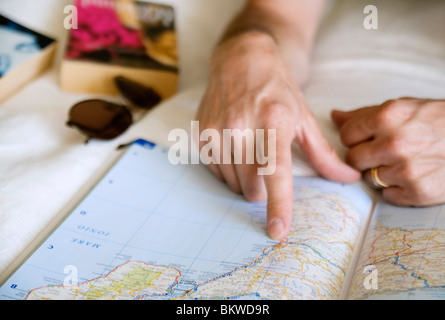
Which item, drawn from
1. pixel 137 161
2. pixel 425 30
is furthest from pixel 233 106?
pixel 425 30

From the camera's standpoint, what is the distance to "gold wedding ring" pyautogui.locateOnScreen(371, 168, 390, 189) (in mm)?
758

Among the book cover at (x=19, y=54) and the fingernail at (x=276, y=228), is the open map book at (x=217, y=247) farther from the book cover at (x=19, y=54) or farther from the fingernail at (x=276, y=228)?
the book cover at (x=19, y=54)

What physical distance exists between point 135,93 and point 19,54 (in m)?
0.27

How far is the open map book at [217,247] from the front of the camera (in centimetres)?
57

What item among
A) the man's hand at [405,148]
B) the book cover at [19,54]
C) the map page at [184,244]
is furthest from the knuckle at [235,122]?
the book cover at [19,54]

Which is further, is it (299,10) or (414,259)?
(299,10)

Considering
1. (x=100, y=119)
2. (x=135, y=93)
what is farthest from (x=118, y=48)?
(x=100, y=119)

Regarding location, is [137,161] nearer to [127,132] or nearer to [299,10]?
[127,132]

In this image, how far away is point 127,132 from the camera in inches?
33.4

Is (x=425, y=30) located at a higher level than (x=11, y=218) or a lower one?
higher

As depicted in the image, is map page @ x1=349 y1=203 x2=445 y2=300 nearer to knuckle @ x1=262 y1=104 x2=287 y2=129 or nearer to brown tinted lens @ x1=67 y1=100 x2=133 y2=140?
knuckle @ x1=262 y1=104 x2=287 y2=129
